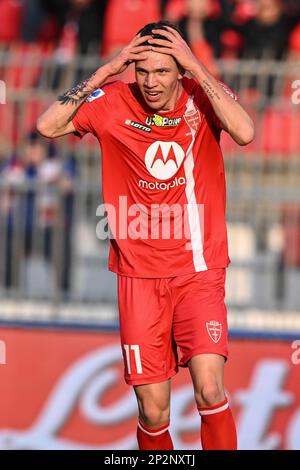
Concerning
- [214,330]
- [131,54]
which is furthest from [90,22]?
[214,330]

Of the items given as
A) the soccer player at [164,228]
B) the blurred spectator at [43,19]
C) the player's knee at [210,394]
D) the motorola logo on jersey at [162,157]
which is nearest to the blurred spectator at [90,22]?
the blurred spectator at [43,19]

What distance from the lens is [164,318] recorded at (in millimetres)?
7551

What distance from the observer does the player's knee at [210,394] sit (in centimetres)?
720

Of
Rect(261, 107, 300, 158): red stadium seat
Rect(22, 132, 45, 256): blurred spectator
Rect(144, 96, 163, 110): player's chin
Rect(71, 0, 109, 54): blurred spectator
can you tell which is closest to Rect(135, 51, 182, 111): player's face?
Rect(144, 96, 163, 110): player's chin

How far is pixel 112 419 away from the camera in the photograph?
35.6 feet

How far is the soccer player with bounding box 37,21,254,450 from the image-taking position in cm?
734

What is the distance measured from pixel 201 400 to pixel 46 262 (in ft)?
12.9

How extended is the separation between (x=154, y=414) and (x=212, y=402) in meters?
0.54

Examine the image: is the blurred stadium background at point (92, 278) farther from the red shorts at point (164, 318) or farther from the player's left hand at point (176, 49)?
the player's left hand at point (176, 49)

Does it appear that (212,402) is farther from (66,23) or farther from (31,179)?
(66,23)

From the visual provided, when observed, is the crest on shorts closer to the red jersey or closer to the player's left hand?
the red jersey

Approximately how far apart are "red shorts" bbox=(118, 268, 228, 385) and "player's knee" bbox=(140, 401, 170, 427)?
6.6 inches

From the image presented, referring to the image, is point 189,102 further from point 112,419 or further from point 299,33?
point 299,33

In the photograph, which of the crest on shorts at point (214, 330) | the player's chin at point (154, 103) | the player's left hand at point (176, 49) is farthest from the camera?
the crest on shorts at point (214, 330)
